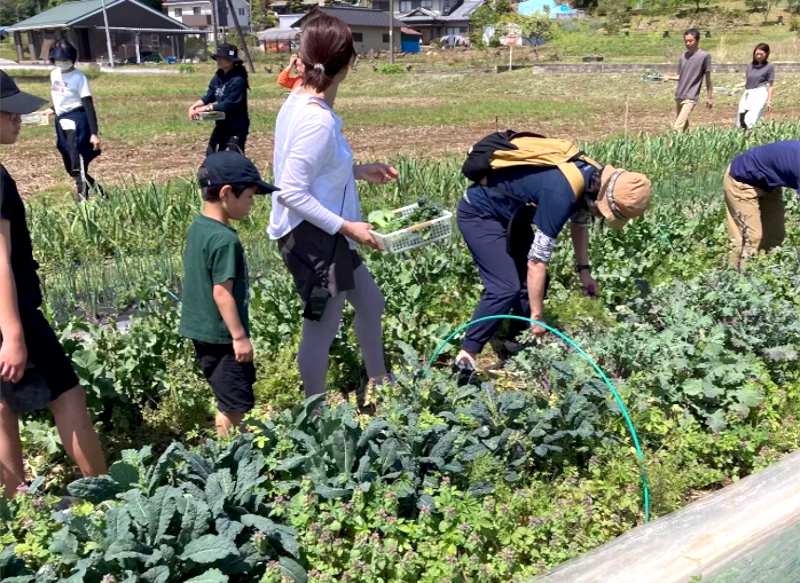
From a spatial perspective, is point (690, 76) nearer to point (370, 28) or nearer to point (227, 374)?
point (227, 374)

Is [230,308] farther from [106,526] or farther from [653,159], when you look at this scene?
[653,159]

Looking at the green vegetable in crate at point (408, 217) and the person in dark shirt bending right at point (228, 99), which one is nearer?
the green vegetable in crate at point (408, 217)

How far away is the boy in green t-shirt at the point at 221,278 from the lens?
9.55ft

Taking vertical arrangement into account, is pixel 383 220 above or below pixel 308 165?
below

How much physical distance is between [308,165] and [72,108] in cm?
557

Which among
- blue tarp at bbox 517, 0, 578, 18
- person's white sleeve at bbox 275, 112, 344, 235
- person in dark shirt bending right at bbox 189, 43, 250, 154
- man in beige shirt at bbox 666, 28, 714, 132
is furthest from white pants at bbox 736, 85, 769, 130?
blue tarp at bbox 517, 0, 578, 18

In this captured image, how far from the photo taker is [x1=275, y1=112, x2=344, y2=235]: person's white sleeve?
2.99 metres

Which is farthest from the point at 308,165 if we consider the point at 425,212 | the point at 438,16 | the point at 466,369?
the point at 438,16

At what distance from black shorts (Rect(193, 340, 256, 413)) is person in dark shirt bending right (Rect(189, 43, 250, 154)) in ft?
15.2

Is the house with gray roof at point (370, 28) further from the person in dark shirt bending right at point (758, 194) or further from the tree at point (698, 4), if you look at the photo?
the person in dark shirt bending right at point (758, 194)

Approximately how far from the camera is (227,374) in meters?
3.10

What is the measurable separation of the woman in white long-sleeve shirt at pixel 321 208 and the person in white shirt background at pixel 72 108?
4.86 m

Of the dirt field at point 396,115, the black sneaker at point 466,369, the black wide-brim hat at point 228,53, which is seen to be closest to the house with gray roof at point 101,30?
the dirt field at point 396,115

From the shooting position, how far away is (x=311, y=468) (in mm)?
2539
